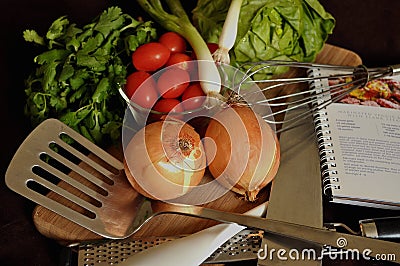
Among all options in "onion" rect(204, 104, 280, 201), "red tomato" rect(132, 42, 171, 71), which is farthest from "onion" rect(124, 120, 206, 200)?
"red tomato" rect(132, 42, 171, 71)

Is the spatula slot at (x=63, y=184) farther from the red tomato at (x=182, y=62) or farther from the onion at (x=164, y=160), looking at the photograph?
the red tomato at (x=182, y=62)

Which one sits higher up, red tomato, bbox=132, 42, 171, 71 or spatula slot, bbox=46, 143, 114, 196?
red tomato, bbox=132, 42, 171, 71

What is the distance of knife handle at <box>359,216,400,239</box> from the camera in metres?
0.79

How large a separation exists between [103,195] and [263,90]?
29cm

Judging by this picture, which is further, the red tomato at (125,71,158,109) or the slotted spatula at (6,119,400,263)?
the red tomato at (125,71,158,109)

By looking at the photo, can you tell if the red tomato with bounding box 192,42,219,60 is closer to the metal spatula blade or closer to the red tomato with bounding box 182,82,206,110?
the red tomato with bounding box 182,82,206,110

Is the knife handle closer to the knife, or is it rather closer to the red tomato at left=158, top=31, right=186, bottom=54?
the knife

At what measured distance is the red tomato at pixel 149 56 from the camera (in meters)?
0.93

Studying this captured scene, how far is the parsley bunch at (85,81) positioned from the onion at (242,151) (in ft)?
0.51

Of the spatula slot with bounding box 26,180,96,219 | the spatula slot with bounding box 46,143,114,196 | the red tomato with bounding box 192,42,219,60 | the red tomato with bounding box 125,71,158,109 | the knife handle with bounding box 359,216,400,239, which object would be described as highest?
the red tomato with bounding box 192,42,219,60

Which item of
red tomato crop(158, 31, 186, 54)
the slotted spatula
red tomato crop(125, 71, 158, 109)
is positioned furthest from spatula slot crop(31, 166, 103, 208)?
red tomato crop(158, 31, 186, 54)

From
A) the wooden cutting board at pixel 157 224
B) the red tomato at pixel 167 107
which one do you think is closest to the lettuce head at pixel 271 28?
the red tomato at pixel 167 107

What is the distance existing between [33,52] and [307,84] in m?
0.47

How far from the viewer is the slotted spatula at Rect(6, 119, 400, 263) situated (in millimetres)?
768
